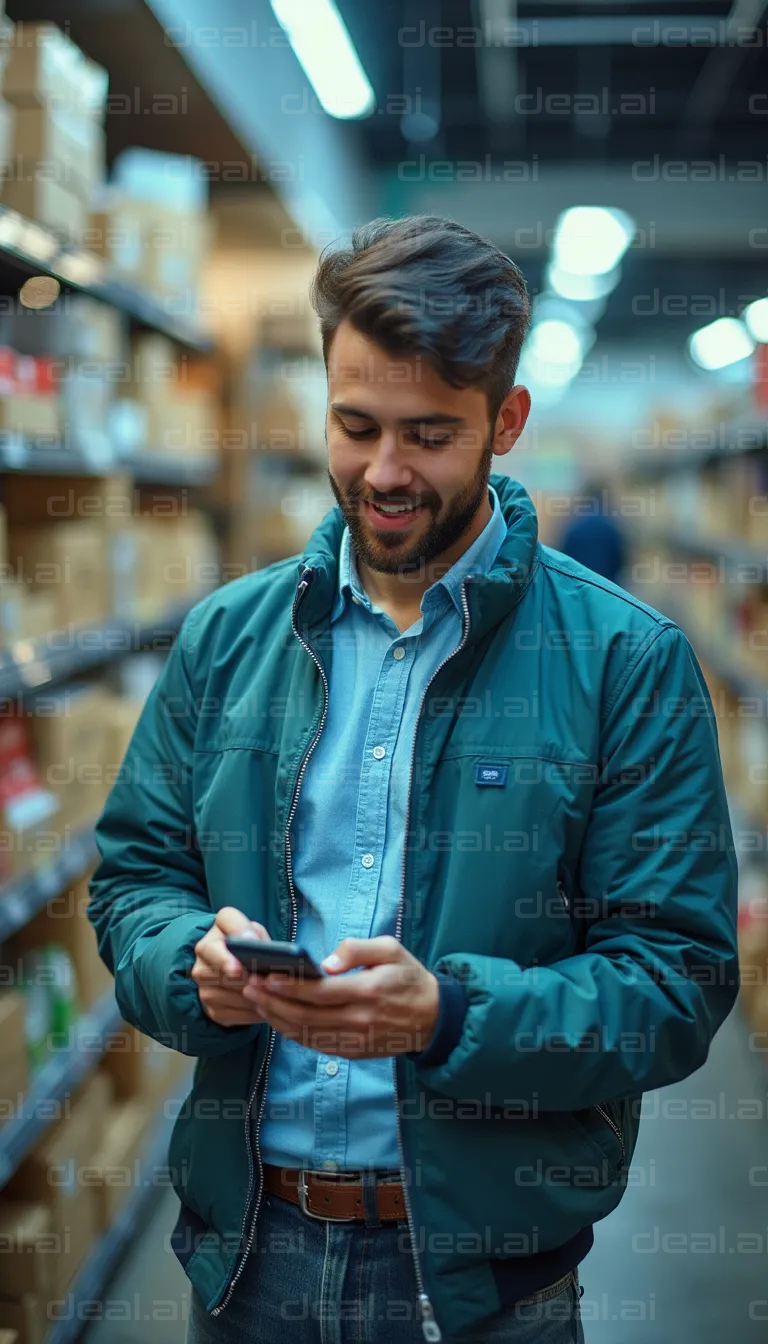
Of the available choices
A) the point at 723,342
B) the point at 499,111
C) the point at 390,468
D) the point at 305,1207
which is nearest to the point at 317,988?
the point at 305,1207

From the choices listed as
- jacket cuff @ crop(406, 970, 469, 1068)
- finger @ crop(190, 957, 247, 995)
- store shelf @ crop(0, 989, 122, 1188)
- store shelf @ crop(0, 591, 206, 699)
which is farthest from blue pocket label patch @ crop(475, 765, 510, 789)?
store shelf @ crop(0, 989, 122, 1188)

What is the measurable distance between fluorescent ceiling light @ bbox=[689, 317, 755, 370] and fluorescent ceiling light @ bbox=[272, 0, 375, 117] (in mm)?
5800

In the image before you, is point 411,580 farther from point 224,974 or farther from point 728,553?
point 728,553

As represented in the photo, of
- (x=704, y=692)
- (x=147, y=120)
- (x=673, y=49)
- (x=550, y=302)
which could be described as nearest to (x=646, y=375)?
(x=550, y=302)

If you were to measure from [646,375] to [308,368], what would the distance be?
15510 mm

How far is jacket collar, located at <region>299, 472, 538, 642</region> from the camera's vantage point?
134 cm

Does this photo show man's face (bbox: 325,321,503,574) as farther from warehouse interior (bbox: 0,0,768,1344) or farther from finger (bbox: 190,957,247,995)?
warehouse interior (bbox: 0,0,768,1344)

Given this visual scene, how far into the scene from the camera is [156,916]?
1.41 metres

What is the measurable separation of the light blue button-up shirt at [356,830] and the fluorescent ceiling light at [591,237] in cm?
740

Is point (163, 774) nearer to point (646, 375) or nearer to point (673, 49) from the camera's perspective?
point (673, 49)

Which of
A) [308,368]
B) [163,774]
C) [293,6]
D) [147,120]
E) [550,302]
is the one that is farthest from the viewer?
[550,302]

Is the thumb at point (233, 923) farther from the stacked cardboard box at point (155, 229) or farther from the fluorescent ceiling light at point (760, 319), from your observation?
the fluorescent ceiling light at point (760, 319)

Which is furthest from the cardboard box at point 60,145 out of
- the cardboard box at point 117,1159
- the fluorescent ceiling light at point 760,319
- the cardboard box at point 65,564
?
the fluorescent ceiling light at point 760,319

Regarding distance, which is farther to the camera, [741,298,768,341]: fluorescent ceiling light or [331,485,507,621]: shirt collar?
[741,298,768,341]: fluorescent ceiling light
